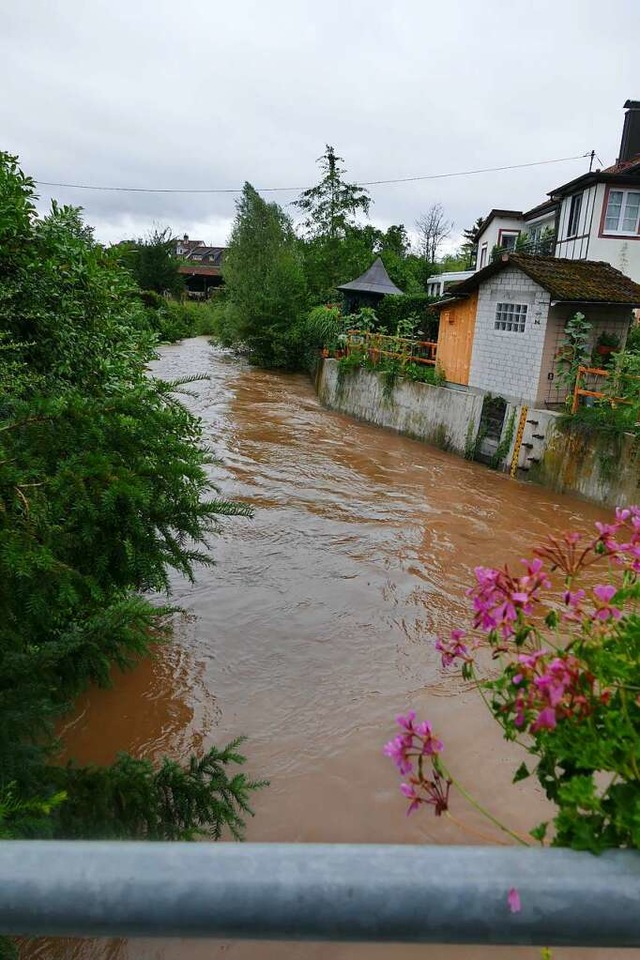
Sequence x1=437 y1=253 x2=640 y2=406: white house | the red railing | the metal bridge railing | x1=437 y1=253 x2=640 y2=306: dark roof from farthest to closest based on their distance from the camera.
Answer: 1. x1=437 y1=253 x2=640 y2=406: white house
2. x1=437 y1=253 x2=640 y2=306: dark roof
3. the red railing
4. the metal bridge railing

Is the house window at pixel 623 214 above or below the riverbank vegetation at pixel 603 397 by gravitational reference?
above

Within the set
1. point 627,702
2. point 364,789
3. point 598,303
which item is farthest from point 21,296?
point 598,303

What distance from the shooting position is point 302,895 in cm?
80

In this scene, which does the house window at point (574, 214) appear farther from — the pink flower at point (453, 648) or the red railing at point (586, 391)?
the pink flower at point (453, 648)

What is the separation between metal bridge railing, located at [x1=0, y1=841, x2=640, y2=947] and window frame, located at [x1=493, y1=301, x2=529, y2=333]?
58.1 feet

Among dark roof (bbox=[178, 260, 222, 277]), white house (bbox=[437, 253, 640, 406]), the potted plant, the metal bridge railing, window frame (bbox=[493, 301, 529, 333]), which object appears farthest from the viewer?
dark roof (bbox=[178, 260, 222, 277])

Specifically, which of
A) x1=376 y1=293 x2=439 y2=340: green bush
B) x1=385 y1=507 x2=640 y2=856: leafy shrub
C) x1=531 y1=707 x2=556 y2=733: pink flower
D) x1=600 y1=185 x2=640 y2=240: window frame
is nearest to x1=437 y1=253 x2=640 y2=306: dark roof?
x1=600 y1=185 x2=640 y2=240: window frame

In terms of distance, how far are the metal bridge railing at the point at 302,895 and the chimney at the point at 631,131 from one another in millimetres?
34389

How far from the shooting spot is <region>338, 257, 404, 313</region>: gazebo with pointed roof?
95.3 ft

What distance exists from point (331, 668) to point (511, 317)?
12.7 meters

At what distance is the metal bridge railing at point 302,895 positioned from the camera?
80 cm

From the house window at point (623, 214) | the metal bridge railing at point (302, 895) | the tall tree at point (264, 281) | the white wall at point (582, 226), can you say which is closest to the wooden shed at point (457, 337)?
the white wall at point (582, 226)

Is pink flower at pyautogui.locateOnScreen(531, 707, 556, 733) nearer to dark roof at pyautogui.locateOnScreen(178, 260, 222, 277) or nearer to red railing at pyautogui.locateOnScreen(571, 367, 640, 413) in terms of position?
red railing at pyautogui.locateOnScreen(571, 367, 640, 413)

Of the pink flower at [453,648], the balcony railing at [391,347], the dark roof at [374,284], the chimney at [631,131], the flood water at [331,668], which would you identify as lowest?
the flood water at [331,668]
